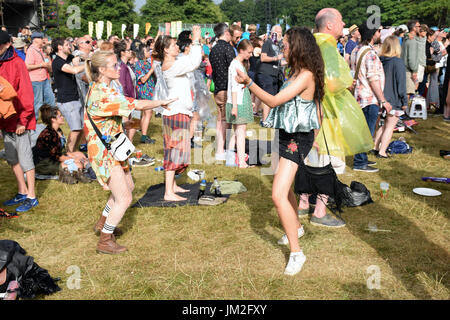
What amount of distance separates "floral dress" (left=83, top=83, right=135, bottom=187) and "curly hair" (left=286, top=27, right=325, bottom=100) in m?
1.60

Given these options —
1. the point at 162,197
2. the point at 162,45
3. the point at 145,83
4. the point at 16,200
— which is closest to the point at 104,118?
the point at 162,45

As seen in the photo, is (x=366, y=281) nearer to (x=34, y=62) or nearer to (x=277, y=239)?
(x=277, y=239)

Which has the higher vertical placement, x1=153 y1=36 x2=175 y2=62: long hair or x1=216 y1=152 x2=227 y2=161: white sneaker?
x1=153 y1=36 x2=175 y2=62: long hair

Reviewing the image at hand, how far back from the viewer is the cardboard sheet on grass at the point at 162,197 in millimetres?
5695

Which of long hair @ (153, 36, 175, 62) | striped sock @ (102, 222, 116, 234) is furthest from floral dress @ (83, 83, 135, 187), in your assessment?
long hair @ (153, 36, 175, 62)

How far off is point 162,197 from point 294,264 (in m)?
2.74

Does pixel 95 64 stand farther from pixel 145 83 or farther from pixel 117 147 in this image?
pixel 145 83

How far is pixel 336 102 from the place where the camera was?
4633 mm

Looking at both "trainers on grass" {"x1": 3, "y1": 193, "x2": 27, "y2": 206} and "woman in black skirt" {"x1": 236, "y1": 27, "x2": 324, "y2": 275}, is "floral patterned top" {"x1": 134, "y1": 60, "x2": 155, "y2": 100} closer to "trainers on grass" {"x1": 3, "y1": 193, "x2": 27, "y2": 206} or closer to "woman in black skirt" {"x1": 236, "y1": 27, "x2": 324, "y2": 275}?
"trainers on grass" {"x1": 3, "y1": 193, "x2": 27, "y2": 206}

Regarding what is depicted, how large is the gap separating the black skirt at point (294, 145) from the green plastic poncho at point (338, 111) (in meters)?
0.63

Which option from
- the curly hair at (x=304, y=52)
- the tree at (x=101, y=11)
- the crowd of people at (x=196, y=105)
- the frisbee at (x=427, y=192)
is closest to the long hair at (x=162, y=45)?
the crowd of people at (x=196, y=105)

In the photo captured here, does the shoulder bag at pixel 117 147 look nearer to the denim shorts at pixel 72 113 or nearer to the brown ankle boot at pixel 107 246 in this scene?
the brown ankle boot at pixel 107 246

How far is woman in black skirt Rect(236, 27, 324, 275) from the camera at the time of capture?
3551mm

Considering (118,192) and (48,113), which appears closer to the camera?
(118,192)
